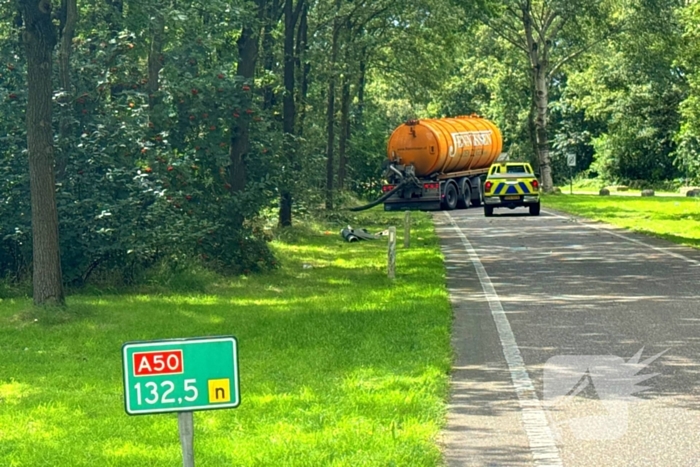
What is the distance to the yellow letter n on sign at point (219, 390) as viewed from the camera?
471 cm

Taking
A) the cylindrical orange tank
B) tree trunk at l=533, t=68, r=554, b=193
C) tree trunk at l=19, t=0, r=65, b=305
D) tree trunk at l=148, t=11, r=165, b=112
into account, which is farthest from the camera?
tree trunk at l=533, t=68, r=554, b=193

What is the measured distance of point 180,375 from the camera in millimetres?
4648

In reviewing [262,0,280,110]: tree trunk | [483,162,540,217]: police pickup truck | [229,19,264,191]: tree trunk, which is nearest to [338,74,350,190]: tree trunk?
[483,162,540,217]: police pickup truck

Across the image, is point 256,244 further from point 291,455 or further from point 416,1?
point 416,1

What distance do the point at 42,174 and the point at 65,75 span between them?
14.4ft

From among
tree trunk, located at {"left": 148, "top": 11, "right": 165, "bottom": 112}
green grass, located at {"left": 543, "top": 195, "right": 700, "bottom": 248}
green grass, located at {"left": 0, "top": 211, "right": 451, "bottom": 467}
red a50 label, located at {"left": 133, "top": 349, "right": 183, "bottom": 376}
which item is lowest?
green grass, located at {"left": 543, "top": 195, "right": 700, "bottom": 248}

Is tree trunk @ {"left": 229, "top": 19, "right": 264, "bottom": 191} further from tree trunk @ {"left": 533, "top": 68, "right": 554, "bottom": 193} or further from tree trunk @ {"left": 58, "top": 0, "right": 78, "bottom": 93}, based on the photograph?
tree trunk @ {"left": 533, "top": 68, "right": 554, "bottom": 193}

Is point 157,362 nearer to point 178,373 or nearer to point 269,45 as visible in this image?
point 178,373

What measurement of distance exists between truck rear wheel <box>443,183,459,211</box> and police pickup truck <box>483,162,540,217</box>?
13.6 feet

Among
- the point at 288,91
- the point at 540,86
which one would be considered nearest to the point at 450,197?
the point at 540,86

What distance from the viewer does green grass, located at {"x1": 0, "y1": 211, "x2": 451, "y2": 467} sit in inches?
296

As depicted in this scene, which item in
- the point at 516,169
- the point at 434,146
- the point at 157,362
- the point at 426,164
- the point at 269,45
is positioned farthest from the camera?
the point at 426,164
